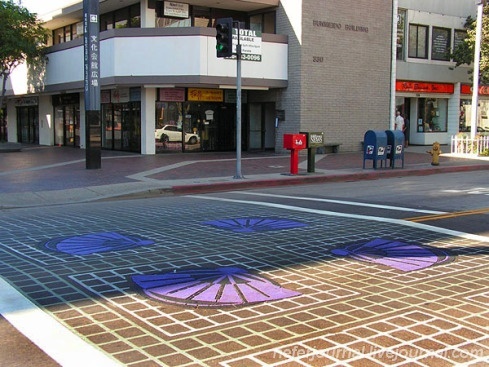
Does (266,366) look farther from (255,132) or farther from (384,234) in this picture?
(255,132)

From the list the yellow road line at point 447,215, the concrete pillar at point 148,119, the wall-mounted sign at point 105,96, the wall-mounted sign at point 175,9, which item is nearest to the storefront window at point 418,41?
the wall-mounted sign at point 175,9

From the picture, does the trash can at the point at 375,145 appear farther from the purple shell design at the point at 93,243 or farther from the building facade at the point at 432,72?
the purple shell design at the point at 93,243

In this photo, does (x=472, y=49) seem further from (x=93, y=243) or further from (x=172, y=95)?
(x=93, y=243)

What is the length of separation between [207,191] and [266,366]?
10698mm

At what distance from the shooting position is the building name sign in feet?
78.3

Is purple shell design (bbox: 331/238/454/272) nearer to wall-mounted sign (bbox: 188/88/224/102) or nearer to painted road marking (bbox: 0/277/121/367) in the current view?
Answer: painted road marking (bbox: 0/277/121/367)

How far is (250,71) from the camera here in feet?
76.0

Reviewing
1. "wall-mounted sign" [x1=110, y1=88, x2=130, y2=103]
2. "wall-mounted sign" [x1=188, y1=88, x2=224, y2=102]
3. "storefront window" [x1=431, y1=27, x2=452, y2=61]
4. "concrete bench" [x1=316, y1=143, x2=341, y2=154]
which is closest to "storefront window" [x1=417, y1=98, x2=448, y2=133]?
"storefront window" [x1=431, y1=27, x2=452, y2=61]

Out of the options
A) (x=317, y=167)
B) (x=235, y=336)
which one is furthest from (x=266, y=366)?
(x=317, y=167)

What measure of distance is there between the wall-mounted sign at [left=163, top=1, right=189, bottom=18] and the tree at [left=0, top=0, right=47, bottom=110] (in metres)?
8.32

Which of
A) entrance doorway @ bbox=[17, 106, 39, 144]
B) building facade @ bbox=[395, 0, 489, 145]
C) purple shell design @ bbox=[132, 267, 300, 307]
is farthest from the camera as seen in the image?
entrance doorway @ bbox=[17, 106, 39, 144]

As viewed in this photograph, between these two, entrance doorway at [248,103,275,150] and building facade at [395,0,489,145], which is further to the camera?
building facade at [395,0,489,145]

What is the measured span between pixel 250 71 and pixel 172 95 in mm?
3522

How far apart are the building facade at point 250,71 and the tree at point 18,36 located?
2.87 feet
